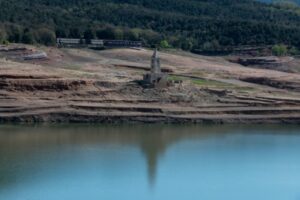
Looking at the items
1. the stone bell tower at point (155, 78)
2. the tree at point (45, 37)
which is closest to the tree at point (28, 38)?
the tree at point (45, 37)

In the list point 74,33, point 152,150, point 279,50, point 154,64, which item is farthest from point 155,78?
point 279,50

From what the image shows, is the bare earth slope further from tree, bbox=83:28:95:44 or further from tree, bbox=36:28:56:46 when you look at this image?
tree, bbox=83:28:95:44

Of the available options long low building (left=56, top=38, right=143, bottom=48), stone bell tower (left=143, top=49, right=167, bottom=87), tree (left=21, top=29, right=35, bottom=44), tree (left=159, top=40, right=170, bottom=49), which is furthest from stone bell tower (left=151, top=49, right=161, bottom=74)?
tree (left=159, top=40, right=170, bottom=49)

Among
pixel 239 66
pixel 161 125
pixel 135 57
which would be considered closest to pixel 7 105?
pixel 161 125

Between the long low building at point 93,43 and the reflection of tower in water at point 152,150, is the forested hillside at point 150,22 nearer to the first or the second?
the long low building at point 93,43

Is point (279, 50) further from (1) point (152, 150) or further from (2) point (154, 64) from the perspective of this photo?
(1) point (152, 150)

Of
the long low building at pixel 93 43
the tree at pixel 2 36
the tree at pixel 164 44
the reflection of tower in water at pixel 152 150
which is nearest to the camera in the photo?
the reflection of tower in water at pixel 152 150

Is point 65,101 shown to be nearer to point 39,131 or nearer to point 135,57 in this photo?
point 39,131
